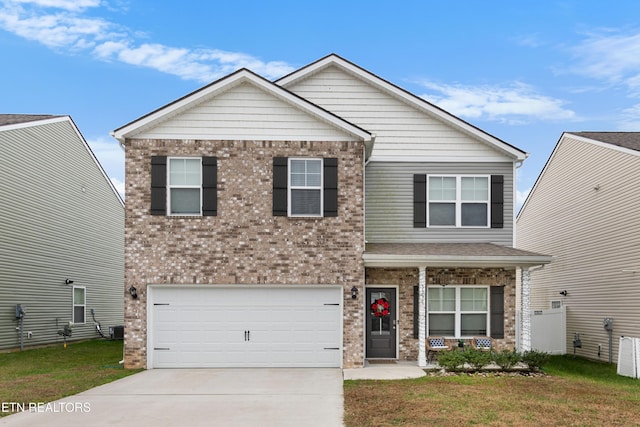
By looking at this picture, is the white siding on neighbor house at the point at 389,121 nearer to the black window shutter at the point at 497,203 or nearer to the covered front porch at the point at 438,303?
the black window shutter at the point at 497,203

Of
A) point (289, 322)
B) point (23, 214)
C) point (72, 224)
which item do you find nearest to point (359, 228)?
point (289, 322)

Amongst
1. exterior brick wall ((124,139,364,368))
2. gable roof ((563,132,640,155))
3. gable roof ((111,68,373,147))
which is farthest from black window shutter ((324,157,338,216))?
gable roof ((563,132,640,155))

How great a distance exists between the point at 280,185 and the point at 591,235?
1118cm

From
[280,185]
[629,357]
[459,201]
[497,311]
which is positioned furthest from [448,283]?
[280,185]

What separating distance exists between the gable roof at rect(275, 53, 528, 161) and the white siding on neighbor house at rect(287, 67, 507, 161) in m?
0.15

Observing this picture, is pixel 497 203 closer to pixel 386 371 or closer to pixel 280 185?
pixel 386 371

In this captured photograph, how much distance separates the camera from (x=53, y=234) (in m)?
25.2

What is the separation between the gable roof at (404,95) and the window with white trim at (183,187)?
4.48 meters

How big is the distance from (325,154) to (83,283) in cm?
1563

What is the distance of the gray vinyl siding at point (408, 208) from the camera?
18.6m

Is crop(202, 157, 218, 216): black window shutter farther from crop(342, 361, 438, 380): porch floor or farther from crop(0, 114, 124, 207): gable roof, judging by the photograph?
crop(0, 114, 124, 207): gable roof

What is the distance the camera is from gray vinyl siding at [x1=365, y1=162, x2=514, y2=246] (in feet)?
60.9

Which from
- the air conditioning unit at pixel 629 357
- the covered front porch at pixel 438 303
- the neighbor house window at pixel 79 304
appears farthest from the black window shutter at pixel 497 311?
the neighbor house window at pixel 79 304

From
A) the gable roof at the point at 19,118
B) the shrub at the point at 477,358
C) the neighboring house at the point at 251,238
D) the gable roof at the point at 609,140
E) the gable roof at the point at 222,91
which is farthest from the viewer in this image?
the gable roof at the point at 19,118
